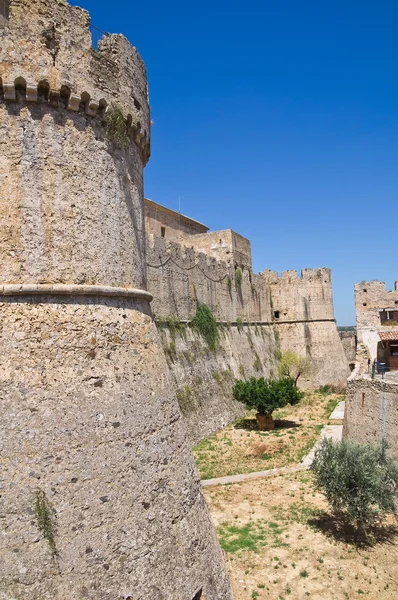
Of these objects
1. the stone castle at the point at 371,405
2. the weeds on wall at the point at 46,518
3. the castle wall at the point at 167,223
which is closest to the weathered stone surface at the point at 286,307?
the castle wall at the point at 167,223

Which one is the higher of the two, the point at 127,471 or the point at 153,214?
the point at 153,214

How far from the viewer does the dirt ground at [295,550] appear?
7.46 metres

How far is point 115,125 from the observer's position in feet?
15.6

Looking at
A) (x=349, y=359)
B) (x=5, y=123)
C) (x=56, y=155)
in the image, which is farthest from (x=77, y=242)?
(x=349, y=359)

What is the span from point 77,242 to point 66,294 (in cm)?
56

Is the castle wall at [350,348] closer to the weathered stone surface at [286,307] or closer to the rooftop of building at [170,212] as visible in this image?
the weathered stone surface at [286,307]

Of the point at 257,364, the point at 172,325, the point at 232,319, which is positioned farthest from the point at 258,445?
the point at 257,364

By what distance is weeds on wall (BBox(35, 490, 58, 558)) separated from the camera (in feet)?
11.7

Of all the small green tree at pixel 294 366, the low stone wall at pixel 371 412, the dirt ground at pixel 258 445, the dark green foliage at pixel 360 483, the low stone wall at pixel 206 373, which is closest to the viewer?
the dark green foliage at pixel 360 483

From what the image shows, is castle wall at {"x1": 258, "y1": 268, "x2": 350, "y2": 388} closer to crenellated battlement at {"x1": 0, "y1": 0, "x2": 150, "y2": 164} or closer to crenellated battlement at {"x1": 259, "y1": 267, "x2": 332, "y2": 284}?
crenellated battlement at {"x1": 259, "y1": 267, "x2": 332, "y2": 284}

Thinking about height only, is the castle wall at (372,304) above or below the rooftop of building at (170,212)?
below

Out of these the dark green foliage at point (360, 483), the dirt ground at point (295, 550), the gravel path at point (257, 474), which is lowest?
the dirt ground at point (295, 550)

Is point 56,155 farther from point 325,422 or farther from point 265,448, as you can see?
point 325,422

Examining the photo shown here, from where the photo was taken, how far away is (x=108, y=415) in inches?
161
